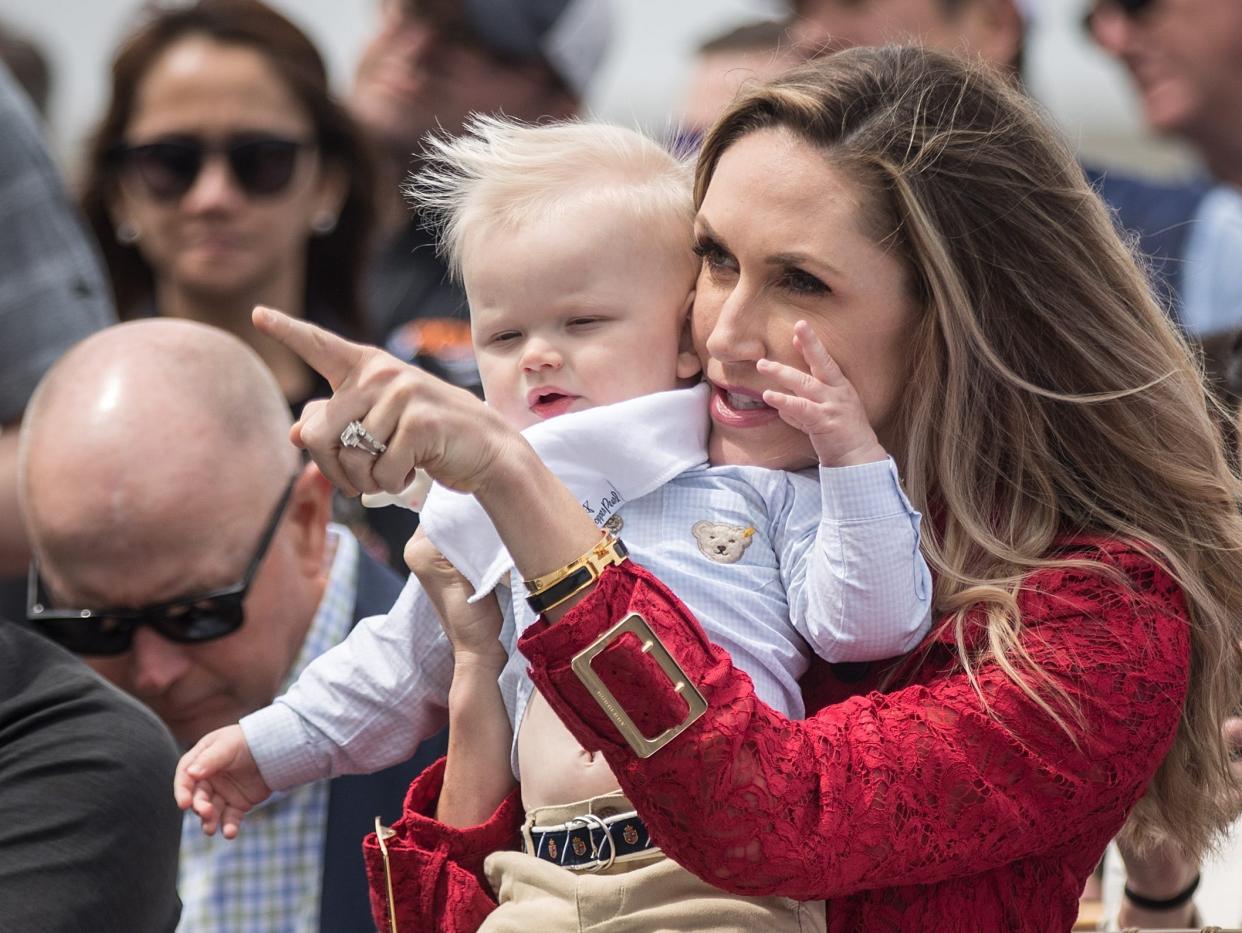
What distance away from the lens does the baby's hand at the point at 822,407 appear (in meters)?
2.37

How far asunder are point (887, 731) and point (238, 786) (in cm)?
101

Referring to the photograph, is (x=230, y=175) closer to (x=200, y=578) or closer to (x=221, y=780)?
(x=200, y=578)

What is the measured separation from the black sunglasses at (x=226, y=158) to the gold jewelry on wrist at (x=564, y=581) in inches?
118

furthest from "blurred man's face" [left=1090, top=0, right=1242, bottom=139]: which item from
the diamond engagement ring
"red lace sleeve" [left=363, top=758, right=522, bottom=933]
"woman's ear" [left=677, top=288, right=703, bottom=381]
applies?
the diamond engagement ring

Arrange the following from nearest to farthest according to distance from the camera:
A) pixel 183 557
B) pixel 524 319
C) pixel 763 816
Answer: pixel 763 816
pixel 524 319
pixel 183 557

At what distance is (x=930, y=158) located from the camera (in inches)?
98.1

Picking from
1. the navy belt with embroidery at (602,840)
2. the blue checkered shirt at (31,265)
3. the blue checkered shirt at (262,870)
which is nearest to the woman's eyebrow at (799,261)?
the navy belt with embroidery at (602,840)

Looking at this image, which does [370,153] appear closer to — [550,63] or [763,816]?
[550,63]

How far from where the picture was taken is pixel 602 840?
247 centimetres

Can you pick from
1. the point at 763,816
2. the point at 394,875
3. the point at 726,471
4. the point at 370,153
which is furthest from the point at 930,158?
the point at 370,153

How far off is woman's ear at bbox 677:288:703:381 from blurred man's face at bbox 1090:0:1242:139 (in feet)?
8.45

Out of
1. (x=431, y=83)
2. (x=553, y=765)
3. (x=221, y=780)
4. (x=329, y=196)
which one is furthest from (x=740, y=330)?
(x=431, y=83)

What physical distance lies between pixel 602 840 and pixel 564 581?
452 mm

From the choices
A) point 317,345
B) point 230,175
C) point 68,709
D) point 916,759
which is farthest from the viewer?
point 230,175
